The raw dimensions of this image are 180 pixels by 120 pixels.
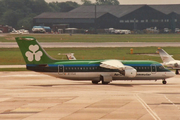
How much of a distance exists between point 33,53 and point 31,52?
26 cm

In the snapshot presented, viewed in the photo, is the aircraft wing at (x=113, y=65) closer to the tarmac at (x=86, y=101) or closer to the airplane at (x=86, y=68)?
the airplane at (x=86, y=68)

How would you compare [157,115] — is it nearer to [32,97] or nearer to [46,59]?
[32,97]

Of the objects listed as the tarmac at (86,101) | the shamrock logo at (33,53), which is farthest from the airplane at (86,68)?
the tarmac at (86,101)

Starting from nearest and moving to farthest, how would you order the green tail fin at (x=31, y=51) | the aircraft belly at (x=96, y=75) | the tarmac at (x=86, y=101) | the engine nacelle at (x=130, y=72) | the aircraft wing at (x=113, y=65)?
the tarmac at (x=86, y=101), the aircraft wing at (x=113, y=65), the engine nacelle at (x=130, y=72), the green tail fin at (x=31, y=51), the aircraft belly at (x=96, y=75)

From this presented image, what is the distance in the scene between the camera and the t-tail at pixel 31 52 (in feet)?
155

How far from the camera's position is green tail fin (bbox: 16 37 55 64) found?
47.3 metres

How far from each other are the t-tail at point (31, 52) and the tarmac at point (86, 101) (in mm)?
2779

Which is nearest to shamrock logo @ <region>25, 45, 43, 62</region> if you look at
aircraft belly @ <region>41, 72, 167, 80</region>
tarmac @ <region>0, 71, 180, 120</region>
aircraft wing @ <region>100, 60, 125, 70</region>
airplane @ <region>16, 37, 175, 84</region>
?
airplane @ <region>16, 37, 175, 84</region>

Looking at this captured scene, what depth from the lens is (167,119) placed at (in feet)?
93.0

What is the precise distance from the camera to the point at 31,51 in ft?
156

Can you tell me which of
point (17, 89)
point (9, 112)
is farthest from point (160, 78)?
point (9, 112)

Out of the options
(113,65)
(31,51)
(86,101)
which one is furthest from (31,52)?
(86,101)

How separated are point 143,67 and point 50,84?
1104 cm

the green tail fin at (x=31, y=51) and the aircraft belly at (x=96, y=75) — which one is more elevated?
the green tail fin at (x=31, y=51)
